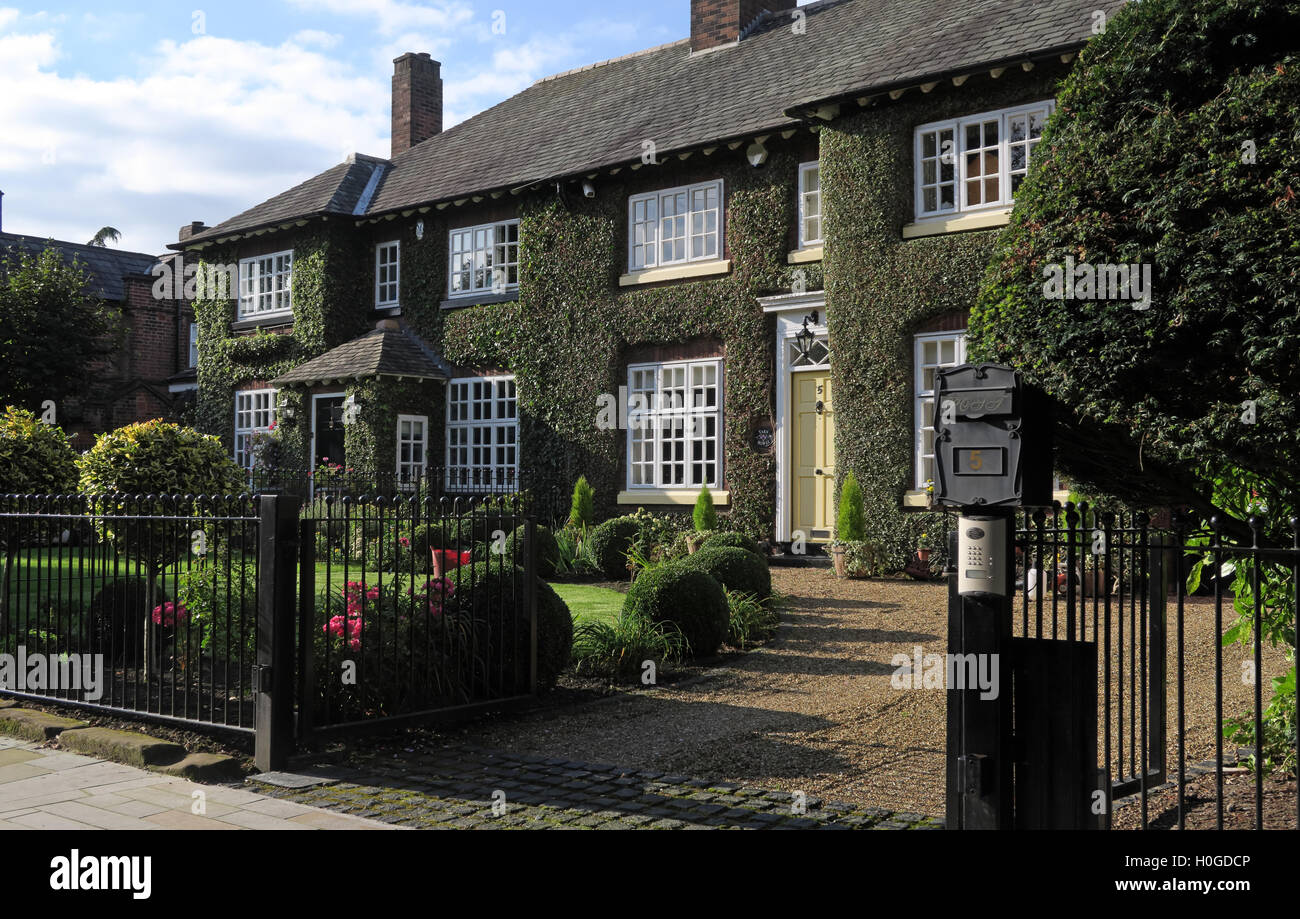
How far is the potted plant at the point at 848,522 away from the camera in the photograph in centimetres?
1478

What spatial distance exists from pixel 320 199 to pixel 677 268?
31.0ft

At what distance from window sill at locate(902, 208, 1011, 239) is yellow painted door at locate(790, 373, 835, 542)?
2.47 meters

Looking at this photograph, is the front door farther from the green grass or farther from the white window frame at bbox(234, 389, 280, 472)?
the green grass

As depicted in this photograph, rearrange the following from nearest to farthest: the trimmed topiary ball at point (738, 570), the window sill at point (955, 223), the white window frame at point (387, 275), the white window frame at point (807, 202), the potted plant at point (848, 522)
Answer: the trimmed topiary ball at point (738, 570), the window sill at point (955, 223), the potted plant at point (848, 522), the white window frame at point (807, 202), the white window frame at point (387, 275)

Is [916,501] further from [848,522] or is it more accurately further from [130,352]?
[130,352]

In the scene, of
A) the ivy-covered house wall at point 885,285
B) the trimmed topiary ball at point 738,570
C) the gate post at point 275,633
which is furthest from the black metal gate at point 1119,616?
the ivy-covered house wall at point 885,285

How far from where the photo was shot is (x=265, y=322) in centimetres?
2445

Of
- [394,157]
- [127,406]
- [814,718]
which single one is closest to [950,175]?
[814,718]

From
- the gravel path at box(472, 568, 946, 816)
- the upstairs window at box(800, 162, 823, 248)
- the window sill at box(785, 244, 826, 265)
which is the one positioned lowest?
the gravel path at box(472, 568, 946, 816)

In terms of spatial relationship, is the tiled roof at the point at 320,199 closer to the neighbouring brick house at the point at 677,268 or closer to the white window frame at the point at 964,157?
the neighbouring brick house at the point at 677,268

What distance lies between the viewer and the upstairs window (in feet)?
54.0

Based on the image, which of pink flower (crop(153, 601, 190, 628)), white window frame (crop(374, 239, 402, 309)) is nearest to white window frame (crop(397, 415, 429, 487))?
white window frame (crop(374, 239, 402, 309))

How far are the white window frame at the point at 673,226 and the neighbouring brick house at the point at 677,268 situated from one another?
0.04 m
